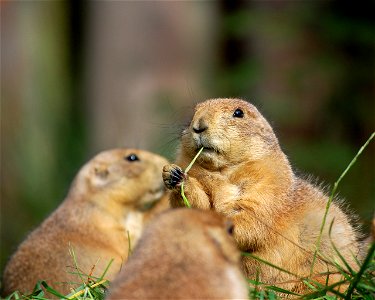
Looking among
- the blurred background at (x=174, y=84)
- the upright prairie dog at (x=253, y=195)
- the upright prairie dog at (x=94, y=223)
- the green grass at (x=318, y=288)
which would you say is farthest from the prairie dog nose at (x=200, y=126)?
the blurred background at (x=174, y=84)

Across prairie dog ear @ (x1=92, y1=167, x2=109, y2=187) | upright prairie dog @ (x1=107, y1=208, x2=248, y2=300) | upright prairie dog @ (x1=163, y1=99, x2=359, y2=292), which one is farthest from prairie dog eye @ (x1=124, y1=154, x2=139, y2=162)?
upright prairie dog @ (x1=107, y1=208, x2=248, y2=300)

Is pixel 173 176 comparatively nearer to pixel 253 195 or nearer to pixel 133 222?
pixel 253 195

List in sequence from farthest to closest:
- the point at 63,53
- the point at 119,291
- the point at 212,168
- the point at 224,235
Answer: the point at 63,53
the point at 212,168
the point at 224,235
the point at 119,291

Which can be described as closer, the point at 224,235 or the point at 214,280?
the point at 214,280

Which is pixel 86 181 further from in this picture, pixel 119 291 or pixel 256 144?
pixel 119 291

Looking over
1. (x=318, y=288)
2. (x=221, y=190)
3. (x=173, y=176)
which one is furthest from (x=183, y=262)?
(x=221, y=190)

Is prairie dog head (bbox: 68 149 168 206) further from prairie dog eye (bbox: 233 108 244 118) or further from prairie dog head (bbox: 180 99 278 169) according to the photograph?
prairie dog eye (bbox: 233 108 244 118)

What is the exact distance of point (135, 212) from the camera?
8.92m

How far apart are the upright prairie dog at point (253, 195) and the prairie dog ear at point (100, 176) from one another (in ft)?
8.95

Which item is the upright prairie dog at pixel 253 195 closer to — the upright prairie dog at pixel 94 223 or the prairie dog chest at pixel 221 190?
the prairie dog chest at pixel 221 190

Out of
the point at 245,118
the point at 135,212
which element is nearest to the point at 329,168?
the point at 135,212

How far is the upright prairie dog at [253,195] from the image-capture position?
5949 millimetres

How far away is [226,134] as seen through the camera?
20.0ft

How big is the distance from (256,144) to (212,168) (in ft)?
1.31
